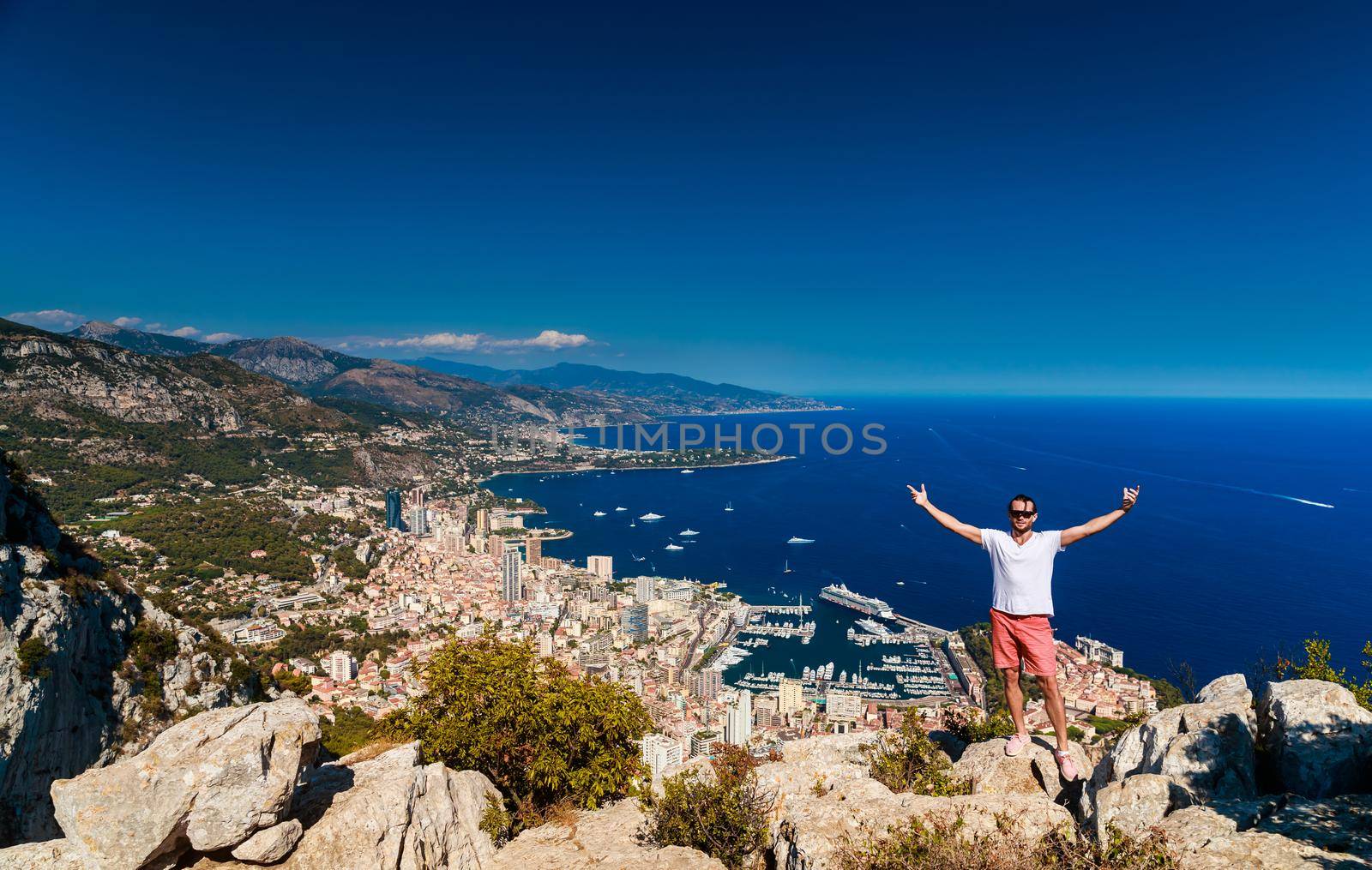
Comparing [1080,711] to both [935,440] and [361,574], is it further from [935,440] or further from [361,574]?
[935,440]

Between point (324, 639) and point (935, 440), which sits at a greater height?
point (935, 440)

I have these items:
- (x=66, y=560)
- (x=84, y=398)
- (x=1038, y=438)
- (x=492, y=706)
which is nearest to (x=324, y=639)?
(x=66, y=560)

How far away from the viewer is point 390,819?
4844 mm

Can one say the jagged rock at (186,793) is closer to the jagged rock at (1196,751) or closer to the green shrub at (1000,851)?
the green shrub at (1000,851)

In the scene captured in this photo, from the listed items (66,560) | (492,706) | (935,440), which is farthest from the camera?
(935,440)

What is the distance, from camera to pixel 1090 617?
37812 millimetres

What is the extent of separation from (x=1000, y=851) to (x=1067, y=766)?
4.69 ft

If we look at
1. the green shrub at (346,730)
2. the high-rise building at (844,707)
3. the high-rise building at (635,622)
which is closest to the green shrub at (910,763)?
the green shrub at (346,730)

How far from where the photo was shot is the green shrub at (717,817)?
5004mm

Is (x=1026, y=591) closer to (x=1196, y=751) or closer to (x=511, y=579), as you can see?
(x=1196, y=751)

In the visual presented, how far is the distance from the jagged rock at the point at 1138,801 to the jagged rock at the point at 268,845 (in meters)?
5.52

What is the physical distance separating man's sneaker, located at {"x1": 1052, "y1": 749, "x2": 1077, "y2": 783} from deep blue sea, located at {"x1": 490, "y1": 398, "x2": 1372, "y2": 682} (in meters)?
22.9

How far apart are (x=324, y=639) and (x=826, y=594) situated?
31226 millimetres

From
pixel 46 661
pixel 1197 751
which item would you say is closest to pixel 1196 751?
pixel 1197 751
